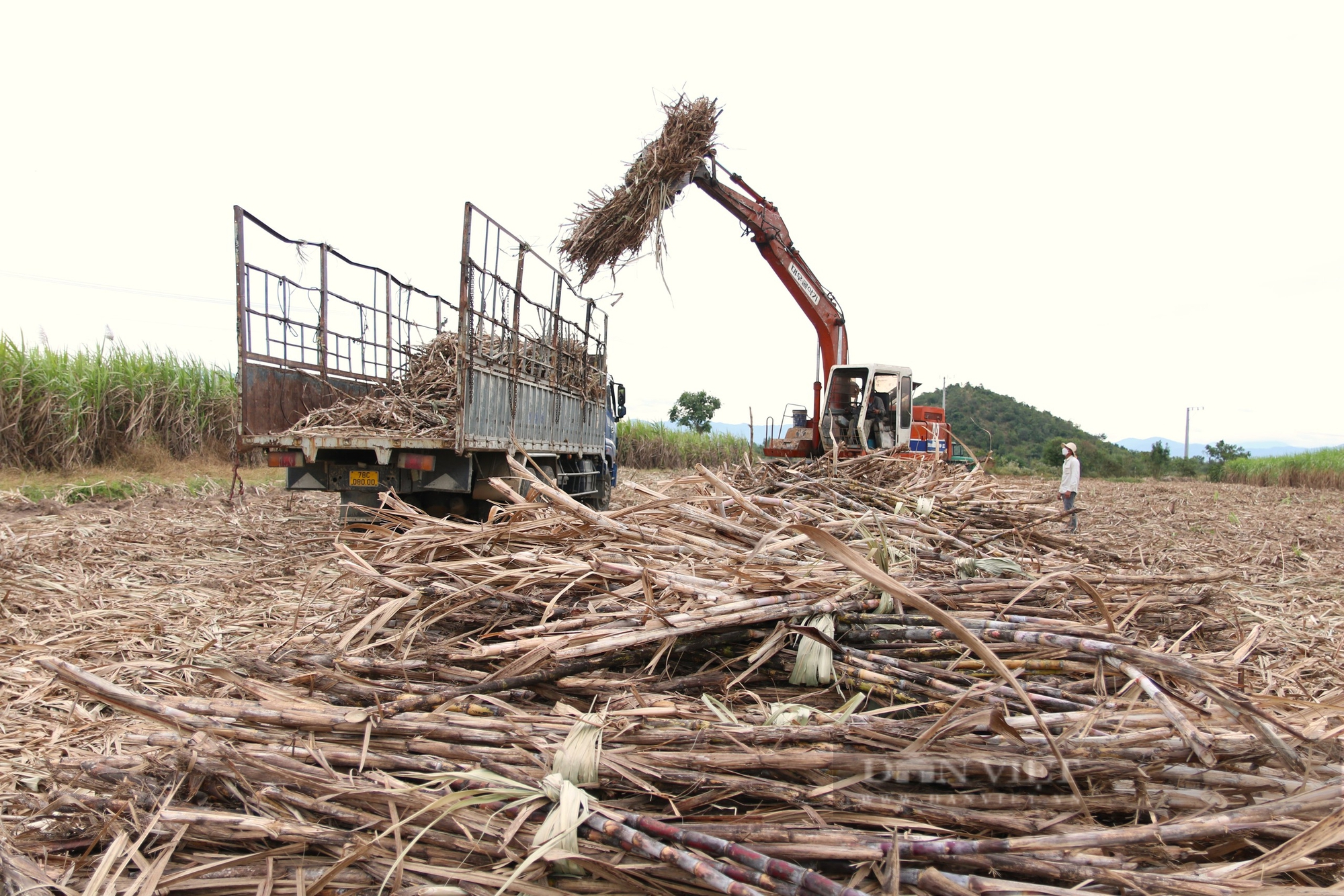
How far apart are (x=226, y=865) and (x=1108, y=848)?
1962mm

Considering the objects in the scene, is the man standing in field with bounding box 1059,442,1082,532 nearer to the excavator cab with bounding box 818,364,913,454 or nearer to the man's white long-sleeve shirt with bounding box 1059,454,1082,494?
the man's white long-sleeve shirt with bounding box 1059,454,1082,494

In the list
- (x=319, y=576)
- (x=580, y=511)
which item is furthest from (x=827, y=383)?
(x=580, y=511)

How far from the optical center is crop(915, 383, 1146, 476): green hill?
32.1m

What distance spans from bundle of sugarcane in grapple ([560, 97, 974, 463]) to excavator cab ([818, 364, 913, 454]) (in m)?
0.01

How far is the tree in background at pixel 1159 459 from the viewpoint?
1221 inches

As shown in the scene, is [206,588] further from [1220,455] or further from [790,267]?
[1220,455]

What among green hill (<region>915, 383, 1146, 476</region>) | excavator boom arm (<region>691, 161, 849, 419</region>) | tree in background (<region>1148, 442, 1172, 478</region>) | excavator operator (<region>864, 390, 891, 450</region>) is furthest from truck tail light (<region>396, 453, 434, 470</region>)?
tree in background (<region>1148, 442, 1172, 478</region>)

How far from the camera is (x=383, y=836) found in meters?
1.54

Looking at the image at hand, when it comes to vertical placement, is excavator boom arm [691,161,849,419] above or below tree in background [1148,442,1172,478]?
above

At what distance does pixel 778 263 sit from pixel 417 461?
22.5 feet

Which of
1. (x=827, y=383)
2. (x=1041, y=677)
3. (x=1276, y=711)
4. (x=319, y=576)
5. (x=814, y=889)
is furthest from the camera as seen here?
(x=827, y=383)

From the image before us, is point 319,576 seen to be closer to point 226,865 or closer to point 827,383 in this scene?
point 226,865

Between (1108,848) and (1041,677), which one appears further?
(1041,677)

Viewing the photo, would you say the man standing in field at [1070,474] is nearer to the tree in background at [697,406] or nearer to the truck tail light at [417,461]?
the truck tail light at [417,461]
